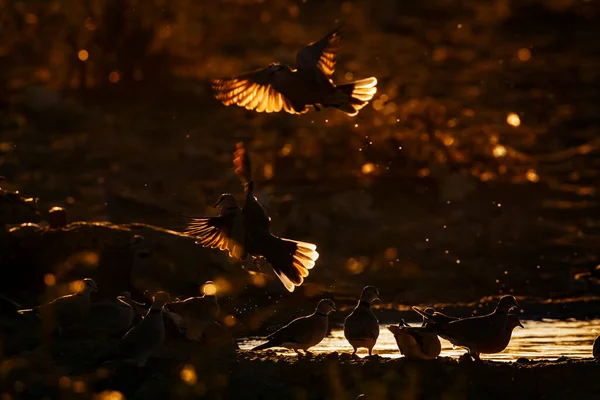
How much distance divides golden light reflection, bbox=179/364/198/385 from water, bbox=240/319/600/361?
143 cm

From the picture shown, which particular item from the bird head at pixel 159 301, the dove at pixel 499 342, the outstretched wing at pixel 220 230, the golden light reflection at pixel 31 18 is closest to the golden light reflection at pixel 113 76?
→ the golden light reflection at pixel 31 18

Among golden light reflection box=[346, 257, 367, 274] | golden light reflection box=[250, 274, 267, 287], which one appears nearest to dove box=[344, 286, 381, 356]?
golden light reflection box=[250, 274, 267, 287]

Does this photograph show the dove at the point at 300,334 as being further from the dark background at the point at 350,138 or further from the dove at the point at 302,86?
the dark background at the point at 350,138

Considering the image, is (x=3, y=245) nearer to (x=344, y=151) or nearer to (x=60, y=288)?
(x=60, y=288)

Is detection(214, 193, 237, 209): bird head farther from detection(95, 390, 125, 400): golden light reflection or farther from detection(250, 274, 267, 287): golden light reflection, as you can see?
detection(250, 274, 267, 287): golden light reflection

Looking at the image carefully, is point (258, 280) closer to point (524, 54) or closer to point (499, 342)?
point (499, 342)

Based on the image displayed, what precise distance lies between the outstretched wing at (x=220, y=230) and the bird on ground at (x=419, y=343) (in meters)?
1.46

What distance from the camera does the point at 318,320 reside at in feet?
32.4

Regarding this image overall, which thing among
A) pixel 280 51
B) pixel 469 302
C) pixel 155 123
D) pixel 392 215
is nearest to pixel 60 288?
pixel 469 302

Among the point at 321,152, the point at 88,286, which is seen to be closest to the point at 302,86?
the point at 88,286

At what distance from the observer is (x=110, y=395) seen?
28.0 feet

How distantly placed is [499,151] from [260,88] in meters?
8.72

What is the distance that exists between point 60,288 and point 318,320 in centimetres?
297

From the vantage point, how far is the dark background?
1520cm
